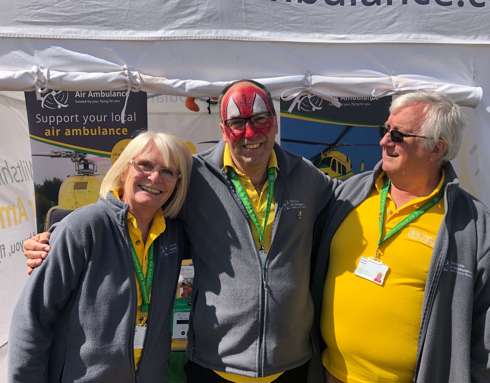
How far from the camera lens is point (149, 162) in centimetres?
160

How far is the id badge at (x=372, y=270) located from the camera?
1.68 metres

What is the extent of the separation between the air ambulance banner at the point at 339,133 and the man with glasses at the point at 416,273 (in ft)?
3.54

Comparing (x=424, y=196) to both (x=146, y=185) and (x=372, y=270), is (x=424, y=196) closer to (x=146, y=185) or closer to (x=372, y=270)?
(x=372, y=270)

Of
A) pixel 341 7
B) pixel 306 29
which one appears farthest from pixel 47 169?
pixel 341 7

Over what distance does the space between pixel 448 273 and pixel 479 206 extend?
0.27m

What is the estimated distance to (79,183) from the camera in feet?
9.00

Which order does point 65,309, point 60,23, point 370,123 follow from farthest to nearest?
point 370,123, point 60,23, point 65,309

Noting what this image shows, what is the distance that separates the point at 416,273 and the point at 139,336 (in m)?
0.95

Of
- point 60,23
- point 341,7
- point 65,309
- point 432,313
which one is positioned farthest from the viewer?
point 341,7

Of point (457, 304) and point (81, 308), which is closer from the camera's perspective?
point (81, 308)

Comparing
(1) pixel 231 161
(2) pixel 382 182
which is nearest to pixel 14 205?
(1) pixel 231 161

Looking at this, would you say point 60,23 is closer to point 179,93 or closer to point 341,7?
point 179,93

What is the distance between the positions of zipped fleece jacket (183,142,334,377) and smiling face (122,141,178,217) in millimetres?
173

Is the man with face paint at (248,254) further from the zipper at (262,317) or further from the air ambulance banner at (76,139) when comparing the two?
the air ambulance banner at (76,139)
